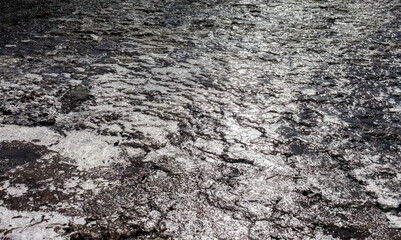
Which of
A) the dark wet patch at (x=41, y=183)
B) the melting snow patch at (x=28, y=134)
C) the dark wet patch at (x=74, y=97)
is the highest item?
the dark wet patch at (x=74, y=97)

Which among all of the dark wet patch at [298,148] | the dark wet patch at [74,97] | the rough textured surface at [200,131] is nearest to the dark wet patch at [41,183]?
the rough textured surface at [200,131]

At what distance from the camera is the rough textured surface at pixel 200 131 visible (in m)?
1.50

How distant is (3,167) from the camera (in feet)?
5.76

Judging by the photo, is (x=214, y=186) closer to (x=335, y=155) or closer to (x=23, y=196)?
(x=335, y=155)

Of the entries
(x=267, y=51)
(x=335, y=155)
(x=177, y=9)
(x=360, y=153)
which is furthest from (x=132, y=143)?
(x=177, y=9)

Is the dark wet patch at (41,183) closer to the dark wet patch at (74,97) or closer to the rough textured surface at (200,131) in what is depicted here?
the rough textured surface at (200,131)

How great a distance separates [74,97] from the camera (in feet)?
7.70

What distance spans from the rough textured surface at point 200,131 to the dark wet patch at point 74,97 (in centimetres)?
1

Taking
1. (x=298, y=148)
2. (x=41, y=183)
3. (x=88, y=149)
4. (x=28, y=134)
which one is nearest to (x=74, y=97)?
(x=28, y=134)

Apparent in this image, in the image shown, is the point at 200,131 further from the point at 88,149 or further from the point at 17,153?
the point at 17,153

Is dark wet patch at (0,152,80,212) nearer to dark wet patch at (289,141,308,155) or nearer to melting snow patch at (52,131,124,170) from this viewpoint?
melting snow patch at (52,131,124,170)

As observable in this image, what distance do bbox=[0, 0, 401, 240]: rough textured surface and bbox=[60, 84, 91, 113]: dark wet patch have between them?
11mm

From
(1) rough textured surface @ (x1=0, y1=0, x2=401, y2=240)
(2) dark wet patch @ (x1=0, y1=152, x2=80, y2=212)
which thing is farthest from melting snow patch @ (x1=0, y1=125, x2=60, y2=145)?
(2) dark wet patch @ (x1=0, y1=152, x2=80, y2=212)

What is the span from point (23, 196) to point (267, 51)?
7.03 feet
